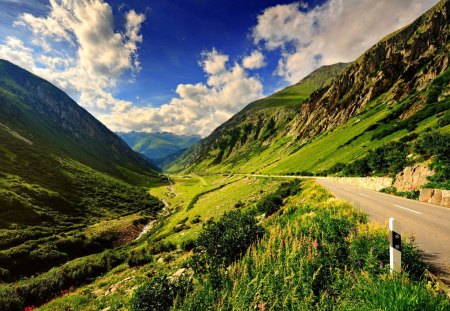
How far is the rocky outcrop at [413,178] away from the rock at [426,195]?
3469 millimetres

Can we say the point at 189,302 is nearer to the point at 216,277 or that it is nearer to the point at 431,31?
the point at 216,277

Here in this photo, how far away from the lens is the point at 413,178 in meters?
29.2

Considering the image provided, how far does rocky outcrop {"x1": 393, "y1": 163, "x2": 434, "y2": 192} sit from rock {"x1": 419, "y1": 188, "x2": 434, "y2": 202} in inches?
137

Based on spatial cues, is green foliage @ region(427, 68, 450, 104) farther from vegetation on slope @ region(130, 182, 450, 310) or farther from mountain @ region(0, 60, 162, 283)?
mountain @ region(0, 60, 162, 283)

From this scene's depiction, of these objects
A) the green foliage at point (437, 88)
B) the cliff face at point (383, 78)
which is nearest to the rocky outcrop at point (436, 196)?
the green foliage at point (437, 88)

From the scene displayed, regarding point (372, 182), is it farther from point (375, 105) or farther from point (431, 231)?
point (375, 105)

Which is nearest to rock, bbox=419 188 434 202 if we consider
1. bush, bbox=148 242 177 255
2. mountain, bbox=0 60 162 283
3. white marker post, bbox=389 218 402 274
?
white marker post, bbox=389 218 402 274

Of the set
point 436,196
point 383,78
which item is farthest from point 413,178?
point 383,78

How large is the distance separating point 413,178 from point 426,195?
611cm

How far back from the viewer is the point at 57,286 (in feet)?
90.7

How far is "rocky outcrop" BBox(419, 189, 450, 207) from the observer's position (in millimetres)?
21244

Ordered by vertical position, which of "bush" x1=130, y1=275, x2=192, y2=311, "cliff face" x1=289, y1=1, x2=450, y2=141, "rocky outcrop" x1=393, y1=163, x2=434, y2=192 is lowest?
"bush" x1=130, y1=275, x2=192, y2=311

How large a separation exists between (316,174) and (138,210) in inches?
2487

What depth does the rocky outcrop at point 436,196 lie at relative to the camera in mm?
21244
